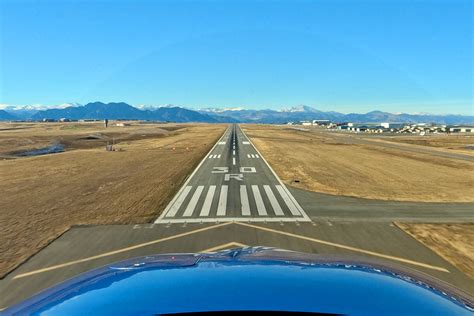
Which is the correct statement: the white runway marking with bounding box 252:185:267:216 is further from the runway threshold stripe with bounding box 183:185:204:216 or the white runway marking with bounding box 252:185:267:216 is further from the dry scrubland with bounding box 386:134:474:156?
the dry scrubland with bounding box 386:134:474:156

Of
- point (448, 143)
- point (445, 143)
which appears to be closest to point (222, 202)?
point (445, 143)

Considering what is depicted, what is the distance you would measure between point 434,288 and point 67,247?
9402mm

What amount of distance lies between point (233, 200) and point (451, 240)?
8.51 m

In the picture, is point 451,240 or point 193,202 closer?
point 451,240

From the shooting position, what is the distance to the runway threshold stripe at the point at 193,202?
13910 mm

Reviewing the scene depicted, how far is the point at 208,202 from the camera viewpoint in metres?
15.6

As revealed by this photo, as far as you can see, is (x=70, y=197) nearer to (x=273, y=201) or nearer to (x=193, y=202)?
(x=193, y=202)

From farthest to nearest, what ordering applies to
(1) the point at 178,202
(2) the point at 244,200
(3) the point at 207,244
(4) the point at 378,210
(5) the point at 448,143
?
(5) the point at 448,143, (2) the point at 244,200, (1) the point at 178,202, (4) the point at 378,210, (3) the point at 207,244

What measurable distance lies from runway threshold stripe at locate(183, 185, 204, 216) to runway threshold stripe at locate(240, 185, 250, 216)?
79.6 inches

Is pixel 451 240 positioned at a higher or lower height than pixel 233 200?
higher

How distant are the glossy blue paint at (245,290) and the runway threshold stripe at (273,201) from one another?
1029 cm

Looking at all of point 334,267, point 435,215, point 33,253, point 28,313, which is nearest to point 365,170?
point 435,215

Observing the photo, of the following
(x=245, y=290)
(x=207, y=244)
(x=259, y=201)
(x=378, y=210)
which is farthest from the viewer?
(x=259, y=201)

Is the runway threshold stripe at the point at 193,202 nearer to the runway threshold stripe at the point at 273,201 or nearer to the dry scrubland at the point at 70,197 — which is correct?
the dry scrubland at the point at 70,197
